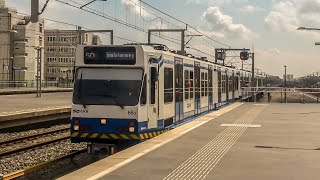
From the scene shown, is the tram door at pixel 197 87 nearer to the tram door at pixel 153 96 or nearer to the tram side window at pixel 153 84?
the tram door at pixel 153 96

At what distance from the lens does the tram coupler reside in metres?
12.0

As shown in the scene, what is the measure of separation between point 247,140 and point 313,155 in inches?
107

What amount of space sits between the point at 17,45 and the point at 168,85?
84873mm

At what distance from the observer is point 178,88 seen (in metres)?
15.7

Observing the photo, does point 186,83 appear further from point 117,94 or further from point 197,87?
point 117,94

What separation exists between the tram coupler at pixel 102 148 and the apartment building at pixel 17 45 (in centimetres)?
7799

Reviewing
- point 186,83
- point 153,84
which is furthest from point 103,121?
point 186,83

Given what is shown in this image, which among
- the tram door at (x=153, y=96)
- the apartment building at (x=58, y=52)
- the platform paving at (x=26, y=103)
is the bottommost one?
the platform paving at (x=26, y=103)

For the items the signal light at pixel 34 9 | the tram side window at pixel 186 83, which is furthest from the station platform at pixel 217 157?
the signal light at pixel 34 9

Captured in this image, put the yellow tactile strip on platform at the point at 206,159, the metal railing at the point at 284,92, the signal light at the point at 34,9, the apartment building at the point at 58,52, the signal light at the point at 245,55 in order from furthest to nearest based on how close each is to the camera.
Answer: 1. the apartment building at the point at 58,52
2. the signal light at the point at 245,55
3. the metal railing at the point at 284,92
4. the signal light at the point at 34,9
5. the yellow tactile strip on platform at the point at 206,159

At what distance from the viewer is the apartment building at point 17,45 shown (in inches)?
3489

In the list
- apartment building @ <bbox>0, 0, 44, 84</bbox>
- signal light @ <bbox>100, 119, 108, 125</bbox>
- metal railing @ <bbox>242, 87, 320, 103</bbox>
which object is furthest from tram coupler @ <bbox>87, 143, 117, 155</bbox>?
apartment building @ <bbox>0, 0, 44, 84</bbox>

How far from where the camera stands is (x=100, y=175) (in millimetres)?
8070

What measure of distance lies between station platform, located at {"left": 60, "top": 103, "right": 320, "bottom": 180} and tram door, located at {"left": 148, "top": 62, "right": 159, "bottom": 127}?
1.98ft
